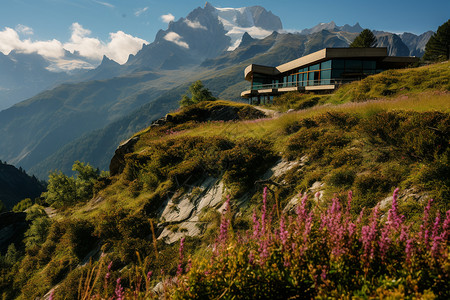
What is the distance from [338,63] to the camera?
33844mm

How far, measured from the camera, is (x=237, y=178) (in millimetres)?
9961

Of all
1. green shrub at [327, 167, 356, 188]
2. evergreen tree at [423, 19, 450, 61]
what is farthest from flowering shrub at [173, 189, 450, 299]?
evergreen tree at [423, 19, 450, 61]

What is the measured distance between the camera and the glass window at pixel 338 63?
3375cm

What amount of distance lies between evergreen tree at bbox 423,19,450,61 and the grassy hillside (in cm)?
7513

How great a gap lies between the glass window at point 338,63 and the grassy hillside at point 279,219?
83.3 ft

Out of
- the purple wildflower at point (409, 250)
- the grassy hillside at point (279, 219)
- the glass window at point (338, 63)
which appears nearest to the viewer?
the purple wildflower at point (409, 250)

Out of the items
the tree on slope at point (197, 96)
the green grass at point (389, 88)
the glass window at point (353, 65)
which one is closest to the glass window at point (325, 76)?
the glass window at point (353, 65)

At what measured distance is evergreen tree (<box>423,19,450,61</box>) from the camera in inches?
2409

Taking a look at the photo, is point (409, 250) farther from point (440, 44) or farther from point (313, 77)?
point (440, 44)

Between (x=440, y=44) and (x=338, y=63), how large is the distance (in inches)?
2132

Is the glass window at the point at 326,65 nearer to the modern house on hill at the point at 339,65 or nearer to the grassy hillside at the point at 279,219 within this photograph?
the modern house on hill at the point at 339,65

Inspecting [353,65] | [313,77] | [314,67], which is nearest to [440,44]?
[353,65]

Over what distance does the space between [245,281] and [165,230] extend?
7734 mm

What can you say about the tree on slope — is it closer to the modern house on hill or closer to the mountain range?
the modern house on hill
